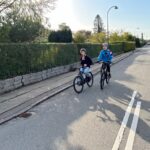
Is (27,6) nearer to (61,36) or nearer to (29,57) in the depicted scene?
(29,57)

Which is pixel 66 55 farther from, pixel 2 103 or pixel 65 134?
pixel 65 134

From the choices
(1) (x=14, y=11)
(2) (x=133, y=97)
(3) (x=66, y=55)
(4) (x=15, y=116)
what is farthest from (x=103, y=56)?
(1) (x=14, y=11)

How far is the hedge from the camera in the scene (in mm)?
12946

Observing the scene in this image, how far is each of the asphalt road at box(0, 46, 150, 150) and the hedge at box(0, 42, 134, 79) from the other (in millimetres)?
3098

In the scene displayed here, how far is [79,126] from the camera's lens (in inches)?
279

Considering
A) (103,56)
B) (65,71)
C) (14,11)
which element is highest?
(14,11)

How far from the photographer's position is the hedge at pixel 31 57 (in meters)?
12.9

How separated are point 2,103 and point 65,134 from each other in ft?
13.4

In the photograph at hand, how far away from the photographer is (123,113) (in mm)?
8336

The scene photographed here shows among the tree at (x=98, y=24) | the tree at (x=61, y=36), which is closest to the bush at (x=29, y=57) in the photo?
the tree at (x=61, y=36)

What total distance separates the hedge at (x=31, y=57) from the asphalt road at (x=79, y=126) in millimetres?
3098

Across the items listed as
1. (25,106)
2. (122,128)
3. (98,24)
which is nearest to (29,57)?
(25,106)

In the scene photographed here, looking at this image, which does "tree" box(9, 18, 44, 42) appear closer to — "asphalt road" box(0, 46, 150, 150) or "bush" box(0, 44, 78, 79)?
"bush" box(0, 44, 78, 79)

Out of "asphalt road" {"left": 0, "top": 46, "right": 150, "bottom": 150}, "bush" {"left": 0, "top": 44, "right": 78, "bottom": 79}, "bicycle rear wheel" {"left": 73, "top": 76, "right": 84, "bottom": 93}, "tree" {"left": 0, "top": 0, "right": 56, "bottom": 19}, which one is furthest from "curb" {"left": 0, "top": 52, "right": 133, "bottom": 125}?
"tree" {"left": 0, "top": 0, "right": 56, "bottom": 19}
